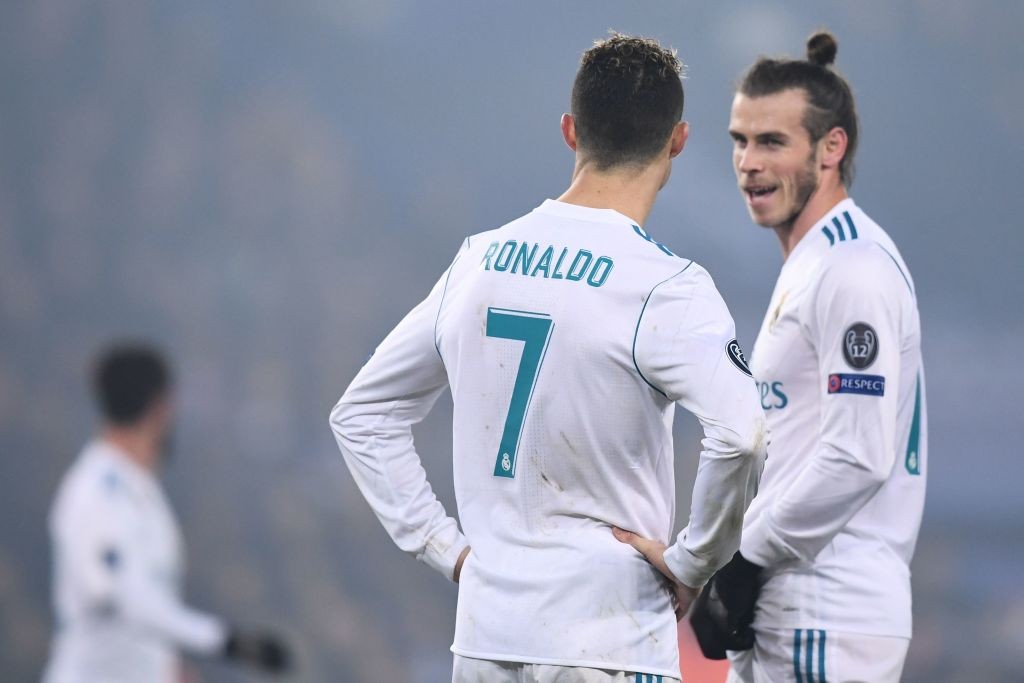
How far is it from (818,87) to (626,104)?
940 millimetres

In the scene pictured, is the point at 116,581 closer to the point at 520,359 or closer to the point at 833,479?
the point at 520,359

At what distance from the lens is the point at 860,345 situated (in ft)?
7.02

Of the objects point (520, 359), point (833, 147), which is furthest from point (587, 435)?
point (833, 147)

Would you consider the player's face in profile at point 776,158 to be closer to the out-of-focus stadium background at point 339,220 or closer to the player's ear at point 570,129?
the player's ear at point 570,129

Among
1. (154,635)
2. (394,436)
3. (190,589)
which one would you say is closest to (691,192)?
(190,589)

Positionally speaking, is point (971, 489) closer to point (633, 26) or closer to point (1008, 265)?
point (1008, 265)

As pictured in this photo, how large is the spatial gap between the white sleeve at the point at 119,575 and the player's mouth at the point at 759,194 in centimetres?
179

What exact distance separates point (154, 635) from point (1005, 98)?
4.90 metres

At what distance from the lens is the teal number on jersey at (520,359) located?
1741 millimetres

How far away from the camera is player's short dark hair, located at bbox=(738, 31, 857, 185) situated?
259 cm

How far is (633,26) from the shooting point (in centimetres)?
601

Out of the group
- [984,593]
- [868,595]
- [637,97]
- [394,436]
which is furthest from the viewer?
[984,593]

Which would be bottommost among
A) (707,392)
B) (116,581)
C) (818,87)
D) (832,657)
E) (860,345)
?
(116,581)

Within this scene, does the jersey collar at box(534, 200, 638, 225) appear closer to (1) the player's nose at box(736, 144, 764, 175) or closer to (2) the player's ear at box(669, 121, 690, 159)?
(2) the player's ear at box(669, 121, 690, 159)
